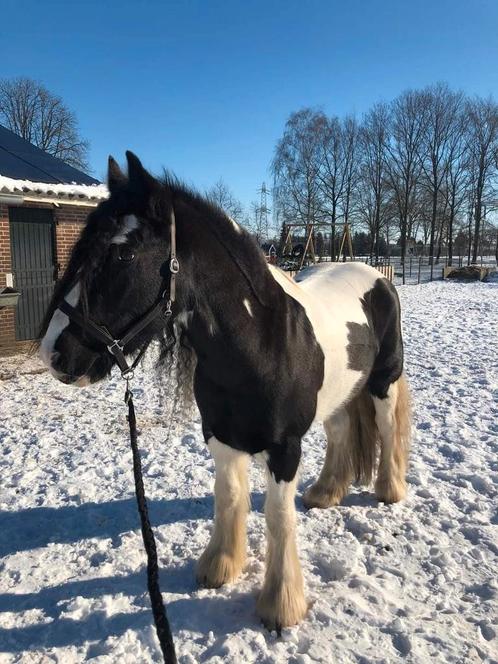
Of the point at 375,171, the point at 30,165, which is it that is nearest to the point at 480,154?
the point at 375,171

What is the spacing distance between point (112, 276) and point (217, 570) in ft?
5.84

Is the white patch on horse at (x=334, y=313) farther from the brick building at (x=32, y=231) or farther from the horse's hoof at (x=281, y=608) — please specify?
the brick building at (x=32, y=231)

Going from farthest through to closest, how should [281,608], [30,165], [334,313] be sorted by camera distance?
[30,165] < [334,313] < [281,608]

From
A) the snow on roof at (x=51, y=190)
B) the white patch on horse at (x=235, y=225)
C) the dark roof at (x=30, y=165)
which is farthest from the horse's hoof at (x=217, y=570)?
the dark roof at (x=30, y=165)

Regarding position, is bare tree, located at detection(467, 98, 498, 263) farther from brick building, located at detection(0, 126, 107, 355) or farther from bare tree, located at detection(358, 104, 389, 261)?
brick building, located at detection(0, 126, 107, 355)

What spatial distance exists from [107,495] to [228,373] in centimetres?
202

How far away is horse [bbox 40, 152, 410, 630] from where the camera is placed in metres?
1.68

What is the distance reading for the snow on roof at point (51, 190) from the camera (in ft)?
25.6

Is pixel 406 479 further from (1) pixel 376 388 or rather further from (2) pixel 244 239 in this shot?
(2) pixel 244 239

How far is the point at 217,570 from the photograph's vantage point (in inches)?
100

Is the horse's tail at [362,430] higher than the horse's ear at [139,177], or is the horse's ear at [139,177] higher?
the horse's ear at [139,177]

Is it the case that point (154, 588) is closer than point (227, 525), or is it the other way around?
point (154, 588)

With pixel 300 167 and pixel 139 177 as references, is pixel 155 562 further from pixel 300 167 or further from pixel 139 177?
pixel 300 167

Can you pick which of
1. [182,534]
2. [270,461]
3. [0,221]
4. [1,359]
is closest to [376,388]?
[270,461]
